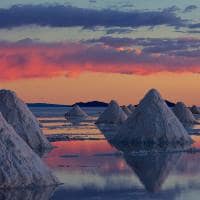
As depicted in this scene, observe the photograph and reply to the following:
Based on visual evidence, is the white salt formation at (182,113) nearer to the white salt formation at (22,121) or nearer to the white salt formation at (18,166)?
the white salt formation at (22,121)

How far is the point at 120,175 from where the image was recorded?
2558 centimetres

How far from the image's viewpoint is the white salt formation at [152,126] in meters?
40.7

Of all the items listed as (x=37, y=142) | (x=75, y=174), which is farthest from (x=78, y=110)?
(x=75, y=174)

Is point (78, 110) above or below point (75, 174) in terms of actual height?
below

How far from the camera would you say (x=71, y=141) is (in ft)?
148

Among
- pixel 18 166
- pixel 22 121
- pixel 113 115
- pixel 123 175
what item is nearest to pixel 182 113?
pixel 113 115

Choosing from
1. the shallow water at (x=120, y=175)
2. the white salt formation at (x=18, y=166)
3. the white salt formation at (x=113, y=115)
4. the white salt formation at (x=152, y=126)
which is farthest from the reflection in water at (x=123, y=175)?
the white salt formation at (x=113, y=115)

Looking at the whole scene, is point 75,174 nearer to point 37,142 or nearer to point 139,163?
point 139,163

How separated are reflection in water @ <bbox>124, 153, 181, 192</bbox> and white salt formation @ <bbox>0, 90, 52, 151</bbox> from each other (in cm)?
625

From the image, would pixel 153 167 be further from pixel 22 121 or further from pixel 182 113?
pixel 182 113

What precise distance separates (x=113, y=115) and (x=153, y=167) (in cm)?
5150

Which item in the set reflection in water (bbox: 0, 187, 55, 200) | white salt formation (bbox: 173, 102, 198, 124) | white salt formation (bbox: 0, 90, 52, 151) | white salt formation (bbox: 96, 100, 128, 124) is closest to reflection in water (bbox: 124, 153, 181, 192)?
reflection in water (bbox: 0, 187, 55, 200)

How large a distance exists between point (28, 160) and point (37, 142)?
1520 centimetres

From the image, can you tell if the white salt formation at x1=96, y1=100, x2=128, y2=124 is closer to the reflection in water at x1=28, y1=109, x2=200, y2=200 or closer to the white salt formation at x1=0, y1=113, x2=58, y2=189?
the reflection in water at x1=28, y1=109, x2=200, y2=200
